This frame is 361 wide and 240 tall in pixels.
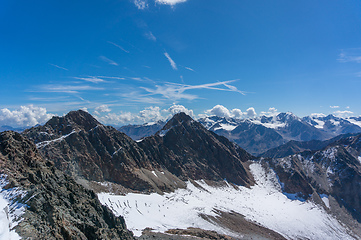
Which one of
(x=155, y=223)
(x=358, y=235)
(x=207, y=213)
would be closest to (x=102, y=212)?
(x=155, y=223)

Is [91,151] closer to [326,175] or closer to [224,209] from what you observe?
[224,209]

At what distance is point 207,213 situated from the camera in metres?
91.2

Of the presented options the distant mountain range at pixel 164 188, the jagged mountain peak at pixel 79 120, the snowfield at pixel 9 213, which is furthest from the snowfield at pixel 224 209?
the jagged mountain peak at pixel 79 120

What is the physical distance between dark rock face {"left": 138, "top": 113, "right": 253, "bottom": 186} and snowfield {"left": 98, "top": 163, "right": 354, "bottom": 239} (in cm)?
1346

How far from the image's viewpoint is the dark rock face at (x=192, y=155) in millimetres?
149000

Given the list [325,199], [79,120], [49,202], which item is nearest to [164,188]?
[79,120]

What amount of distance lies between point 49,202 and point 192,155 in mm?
147558

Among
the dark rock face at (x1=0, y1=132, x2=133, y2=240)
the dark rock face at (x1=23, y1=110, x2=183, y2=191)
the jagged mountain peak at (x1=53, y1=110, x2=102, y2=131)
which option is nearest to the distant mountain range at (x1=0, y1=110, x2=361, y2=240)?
the dark rock face at (x1=0, y1=132, x2=133, y2=240)

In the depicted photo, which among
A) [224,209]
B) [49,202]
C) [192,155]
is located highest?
[49,202]

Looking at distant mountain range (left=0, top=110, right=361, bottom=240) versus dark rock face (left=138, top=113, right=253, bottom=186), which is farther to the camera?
dark rock face (left=138, top=113, right=253, bottom=186)

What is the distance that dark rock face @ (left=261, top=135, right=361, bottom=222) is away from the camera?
5645 inches

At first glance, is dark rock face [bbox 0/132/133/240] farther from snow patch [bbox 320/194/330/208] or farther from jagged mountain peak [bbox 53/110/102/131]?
snow patch [bbox 320/194/330/208]

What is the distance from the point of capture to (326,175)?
16438cm

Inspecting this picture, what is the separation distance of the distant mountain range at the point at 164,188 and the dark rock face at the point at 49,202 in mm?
167
